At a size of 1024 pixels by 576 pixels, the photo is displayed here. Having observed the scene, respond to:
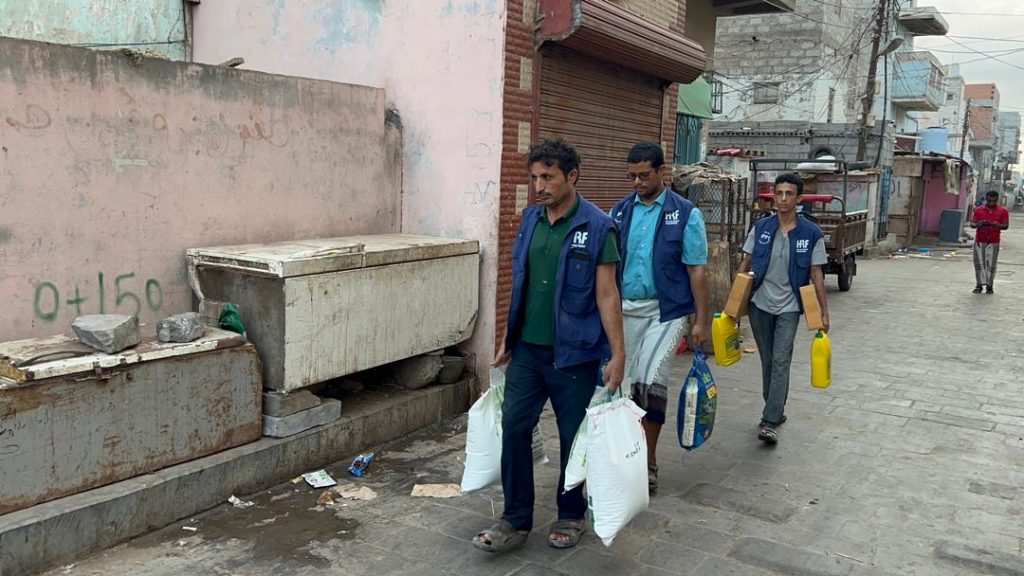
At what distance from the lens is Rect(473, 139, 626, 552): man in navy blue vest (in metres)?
3.69

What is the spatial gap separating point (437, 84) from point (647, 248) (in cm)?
273

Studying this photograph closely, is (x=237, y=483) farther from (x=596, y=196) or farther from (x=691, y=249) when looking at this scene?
(x=596, y=196)

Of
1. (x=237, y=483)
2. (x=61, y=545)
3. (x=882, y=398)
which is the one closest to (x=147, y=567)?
(x=61, y=545)

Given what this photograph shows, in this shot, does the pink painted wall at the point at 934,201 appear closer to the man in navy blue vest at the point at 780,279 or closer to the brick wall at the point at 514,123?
the man in navy blue vest at the point at 780,279

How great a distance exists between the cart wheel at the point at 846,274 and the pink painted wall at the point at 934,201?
1550 cm

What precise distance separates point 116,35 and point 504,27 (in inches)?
158

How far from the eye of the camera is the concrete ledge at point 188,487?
3.51 m

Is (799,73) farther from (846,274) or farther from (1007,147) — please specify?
(1007,147)

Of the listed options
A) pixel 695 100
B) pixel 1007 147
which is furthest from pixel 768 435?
pixel 1007 147

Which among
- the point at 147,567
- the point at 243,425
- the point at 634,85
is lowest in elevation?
the point at 147,567

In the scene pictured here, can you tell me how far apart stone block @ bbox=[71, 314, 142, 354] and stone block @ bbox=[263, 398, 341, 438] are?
3.14 ft

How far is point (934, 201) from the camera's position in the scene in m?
27.9

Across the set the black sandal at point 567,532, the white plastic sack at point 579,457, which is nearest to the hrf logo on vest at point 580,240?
the white plastic sack at point 579,457

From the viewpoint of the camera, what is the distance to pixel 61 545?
141 inches
